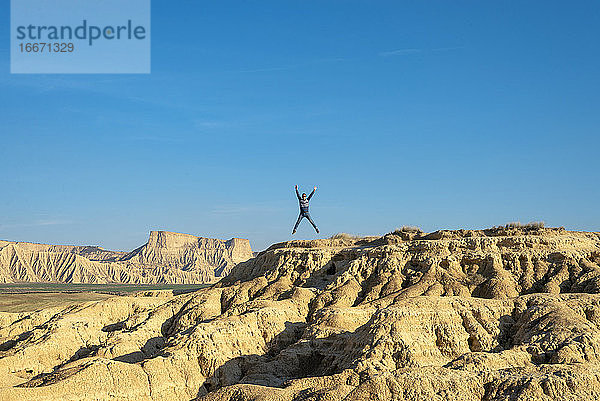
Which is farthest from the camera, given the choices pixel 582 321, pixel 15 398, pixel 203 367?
pixel 203 367

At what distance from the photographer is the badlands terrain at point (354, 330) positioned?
2620 cm

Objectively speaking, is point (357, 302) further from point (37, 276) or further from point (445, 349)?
point (37, 276)

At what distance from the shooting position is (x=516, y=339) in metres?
34.2

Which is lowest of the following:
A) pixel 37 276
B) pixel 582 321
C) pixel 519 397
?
pixel 519 397

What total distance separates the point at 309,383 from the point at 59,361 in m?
22.4

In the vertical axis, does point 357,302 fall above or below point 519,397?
above

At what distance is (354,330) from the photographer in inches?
1444

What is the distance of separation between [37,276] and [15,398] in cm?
17552

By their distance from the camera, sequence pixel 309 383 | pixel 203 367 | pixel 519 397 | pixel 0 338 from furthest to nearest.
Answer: pixel 0 338 → pixel 203 367 → pixel 309 383 → pixel 519 397

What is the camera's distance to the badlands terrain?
26203 millimetres

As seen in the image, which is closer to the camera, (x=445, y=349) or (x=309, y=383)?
(x=309, y=383)

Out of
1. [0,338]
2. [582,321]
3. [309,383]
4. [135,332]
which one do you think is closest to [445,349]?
[582,321]

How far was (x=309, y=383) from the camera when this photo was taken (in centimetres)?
2708

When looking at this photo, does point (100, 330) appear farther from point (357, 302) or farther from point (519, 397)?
point (519, 397)
